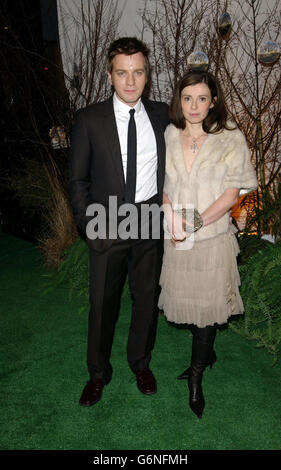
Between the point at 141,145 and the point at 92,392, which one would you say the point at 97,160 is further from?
the point at 92,392

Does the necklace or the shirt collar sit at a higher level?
the shirt collar

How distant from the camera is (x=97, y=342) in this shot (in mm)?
2309

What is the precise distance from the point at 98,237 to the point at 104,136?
0.53 meters

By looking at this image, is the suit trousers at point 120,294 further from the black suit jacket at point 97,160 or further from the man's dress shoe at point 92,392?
the black suit jacket at point 97,160

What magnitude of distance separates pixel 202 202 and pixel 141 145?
449 millimetres

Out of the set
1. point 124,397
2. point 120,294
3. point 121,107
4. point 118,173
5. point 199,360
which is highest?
point 121,107

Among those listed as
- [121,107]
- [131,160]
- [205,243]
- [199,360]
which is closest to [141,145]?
[131,160]

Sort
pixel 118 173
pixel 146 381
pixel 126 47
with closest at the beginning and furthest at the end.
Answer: pixel 126 47, pixel 118 173, pixel 146 381

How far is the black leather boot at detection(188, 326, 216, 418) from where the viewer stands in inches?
86.9

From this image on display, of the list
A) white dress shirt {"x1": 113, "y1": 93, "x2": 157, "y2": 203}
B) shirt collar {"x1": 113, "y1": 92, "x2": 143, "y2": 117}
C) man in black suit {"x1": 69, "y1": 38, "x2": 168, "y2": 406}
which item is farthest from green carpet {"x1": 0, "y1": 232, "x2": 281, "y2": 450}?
shirt collar {"x1": 113, "y1": 92, "x2": 143, "y2": 117}

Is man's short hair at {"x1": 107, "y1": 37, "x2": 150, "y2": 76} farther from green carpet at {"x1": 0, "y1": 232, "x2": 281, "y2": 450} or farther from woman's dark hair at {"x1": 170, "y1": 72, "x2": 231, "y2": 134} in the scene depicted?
green carpet at {"x1": 0, "y1": 232, "x2": 281, "y2": 450}

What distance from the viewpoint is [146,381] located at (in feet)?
8.12

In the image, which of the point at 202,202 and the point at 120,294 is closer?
the point at 202,202
